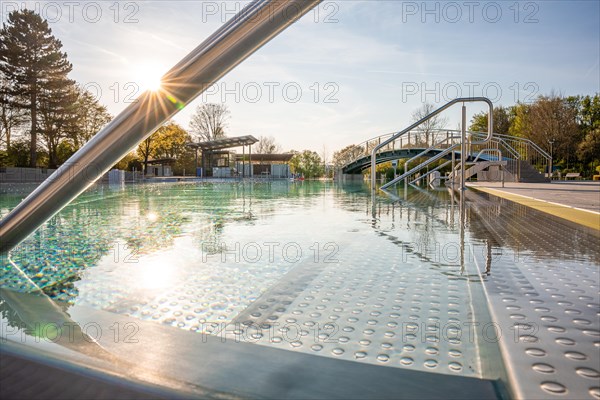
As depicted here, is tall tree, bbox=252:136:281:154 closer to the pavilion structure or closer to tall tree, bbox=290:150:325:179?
tall tree, bbox=290:150:325:179

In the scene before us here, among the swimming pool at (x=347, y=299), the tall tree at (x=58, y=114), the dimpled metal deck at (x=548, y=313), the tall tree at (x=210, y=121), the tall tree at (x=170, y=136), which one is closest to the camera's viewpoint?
the dimpled metal deck at (x=548, y=313)

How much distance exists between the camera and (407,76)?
10344 mm

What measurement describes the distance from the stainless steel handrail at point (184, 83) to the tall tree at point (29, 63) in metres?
34.1

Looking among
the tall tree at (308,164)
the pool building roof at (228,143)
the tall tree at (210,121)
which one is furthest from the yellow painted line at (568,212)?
the tall tree at (210,121)

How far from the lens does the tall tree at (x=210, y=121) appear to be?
48094mm

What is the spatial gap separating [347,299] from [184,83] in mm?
1213

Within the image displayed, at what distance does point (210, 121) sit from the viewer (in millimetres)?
48469

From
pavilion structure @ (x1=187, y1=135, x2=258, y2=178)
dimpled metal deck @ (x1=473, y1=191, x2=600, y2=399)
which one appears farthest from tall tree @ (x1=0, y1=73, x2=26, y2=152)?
dimpled metal deck @ (x1=473, y1=191, x2=600, y2=399)

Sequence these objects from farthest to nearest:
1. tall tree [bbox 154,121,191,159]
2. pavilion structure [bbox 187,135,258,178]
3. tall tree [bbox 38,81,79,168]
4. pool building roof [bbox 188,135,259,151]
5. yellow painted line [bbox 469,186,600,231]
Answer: tall tree [bbox 154,121,191,159]
pavilion structure [bbox 187,135,258,178]
pool building roof [bbox 188,135,259,151]
tall tree [bbox 38,81,79,168]
yellow painted line [bbox 469,186,600,231]

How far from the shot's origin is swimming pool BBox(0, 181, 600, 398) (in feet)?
3.77

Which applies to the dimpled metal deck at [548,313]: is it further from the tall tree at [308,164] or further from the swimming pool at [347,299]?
the tall tree at [308,164]

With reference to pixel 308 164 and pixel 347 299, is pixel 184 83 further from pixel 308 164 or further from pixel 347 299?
pixel 308 164

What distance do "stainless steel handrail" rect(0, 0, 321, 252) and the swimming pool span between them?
62cm

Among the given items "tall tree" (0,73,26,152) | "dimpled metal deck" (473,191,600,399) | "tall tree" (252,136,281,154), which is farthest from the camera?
"tall tree" (252,136,281,154)
